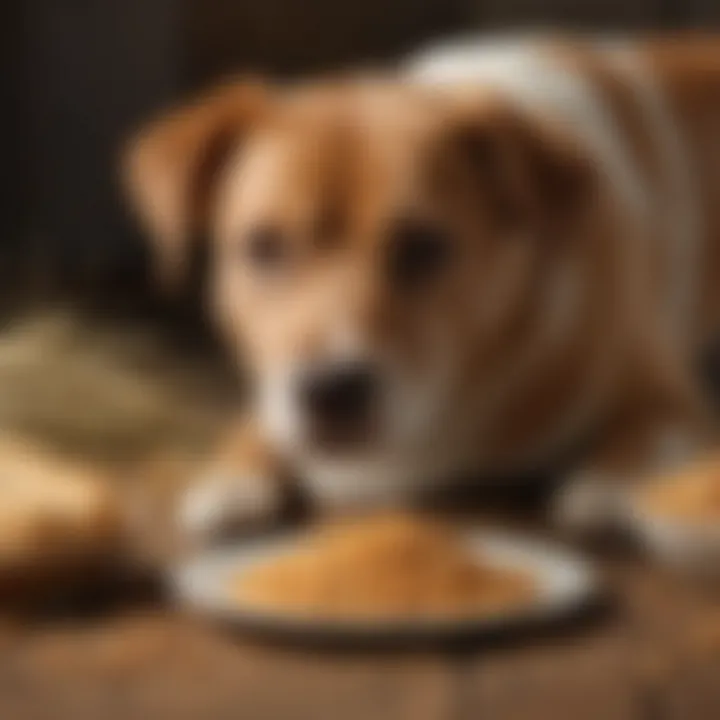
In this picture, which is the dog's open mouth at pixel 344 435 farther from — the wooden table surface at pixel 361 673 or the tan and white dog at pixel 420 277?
the wooden table surface at pixel 361 673

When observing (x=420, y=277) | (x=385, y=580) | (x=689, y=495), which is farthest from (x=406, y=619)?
(x=420, y=277)

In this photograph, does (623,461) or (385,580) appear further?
(623,461)

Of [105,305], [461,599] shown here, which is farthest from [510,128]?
[105,305]

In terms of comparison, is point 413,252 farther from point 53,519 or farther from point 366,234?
point 53,519

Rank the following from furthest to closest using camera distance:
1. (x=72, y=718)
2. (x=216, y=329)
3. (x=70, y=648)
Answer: (x=216, y=329) < (x=70, y=648) < (x=72, y=718)

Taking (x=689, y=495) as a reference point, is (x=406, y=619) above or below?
below

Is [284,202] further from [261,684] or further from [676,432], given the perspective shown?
[261,684]

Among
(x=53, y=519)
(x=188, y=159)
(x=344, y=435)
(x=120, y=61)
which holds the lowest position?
(x=53, y=519)
